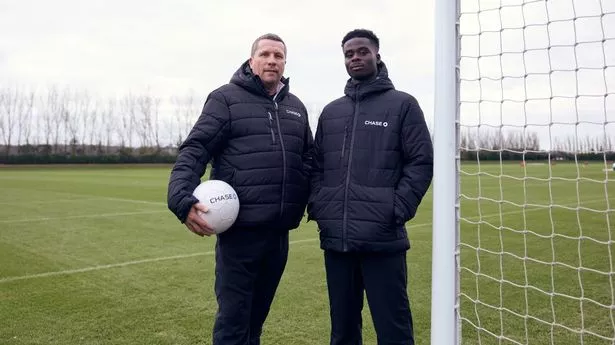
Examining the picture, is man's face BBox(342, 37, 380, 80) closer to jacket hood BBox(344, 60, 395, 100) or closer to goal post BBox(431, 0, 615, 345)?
jacket hood BBox(344, 60, 395, 100)

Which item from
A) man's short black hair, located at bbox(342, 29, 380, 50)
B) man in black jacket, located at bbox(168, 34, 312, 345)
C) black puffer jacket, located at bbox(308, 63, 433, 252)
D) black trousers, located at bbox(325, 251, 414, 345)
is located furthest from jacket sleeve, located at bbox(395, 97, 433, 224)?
man in black jacket, located at bbox(168, 34, 312, 345)

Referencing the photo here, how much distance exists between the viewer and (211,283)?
19.2 ft

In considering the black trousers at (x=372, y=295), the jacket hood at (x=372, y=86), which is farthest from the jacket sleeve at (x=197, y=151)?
the black trousers at (x=372, y=295)

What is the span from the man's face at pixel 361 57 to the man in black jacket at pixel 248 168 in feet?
1.44

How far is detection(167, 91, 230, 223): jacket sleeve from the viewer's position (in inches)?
115

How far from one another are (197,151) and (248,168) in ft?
1.01

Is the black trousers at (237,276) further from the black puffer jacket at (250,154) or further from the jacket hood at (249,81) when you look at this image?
the jacket hood at (249,81)

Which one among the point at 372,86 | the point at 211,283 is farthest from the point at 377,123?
the point at 211,283

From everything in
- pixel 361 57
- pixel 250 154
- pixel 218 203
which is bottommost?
pixel 218 203

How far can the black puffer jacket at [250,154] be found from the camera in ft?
10.0

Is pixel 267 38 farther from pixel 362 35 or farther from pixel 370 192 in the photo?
pixel 370 192

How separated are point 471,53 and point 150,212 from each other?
35.9 feet

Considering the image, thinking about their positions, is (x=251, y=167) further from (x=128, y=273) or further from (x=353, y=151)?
(x=128, y=273)

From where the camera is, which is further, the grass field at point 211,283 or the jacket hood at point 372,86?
the grass field at point 211,283
